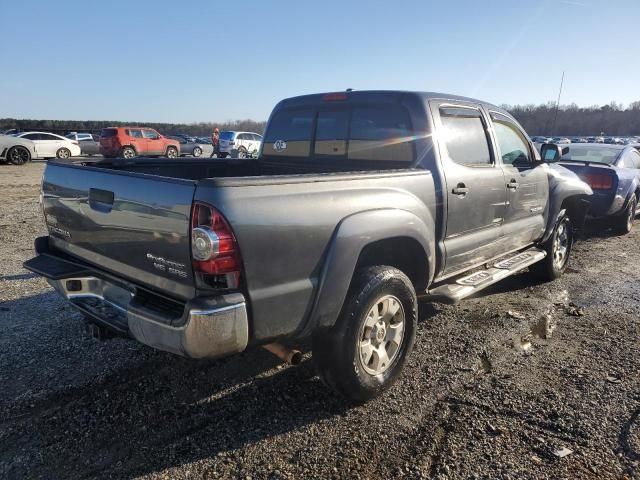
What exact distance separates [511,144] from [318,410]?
3.27m

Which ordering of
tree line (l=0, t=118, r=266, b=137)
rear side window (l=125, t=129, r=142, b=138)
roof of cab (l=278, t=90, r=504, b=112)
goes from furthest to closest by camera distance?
tree line (l=0, t=118, r=266, b=137), rear side window (l=125, t=129, r=142, b=138), roof of cab (l=278, t=90, r=504, b=112)

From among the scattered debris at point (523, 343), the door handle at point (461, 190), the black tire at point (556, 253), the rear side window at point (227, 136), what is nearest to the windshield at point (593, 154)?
the black tire at point (556, 253)

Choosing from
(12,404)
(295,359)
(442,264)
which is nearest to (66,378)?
(12,404)

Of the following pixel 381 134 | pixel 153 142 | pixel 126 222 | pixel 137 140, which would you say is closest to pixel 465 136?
pixel 381 134

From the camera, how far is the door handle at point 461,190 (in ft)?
11.8

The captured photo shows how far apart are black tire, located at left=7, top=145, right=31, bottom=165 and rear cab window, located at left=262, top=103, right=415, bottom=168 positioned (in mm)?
20213

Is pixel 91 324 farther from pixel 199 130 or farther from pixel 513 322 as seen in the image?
pixel 199 130

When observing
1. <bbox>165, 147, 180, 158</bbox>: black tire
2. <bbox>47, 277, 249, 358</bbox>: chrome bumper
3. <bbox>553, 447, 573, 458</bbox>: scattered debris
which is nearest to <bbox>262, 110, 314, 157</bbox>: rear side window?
<bbox>47, 277, 249, 358</bbox>: chrome bumper

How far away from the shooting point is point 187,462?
2500 millimetres

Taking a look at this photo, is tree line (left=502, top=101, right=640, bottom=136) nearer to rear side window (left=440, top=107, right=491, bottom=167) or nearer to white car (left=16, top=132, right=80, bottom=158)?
white car (left=16, top=132, right=80, bottom=158)

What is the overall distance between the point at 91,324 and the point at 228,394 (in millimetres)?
961

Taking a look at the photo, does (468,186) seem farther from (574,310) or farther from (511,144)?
(574,310)

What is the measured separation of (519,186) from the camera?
4.60 metres

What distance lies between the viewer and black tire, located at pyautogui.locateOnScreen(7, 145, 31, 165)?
20394mm
